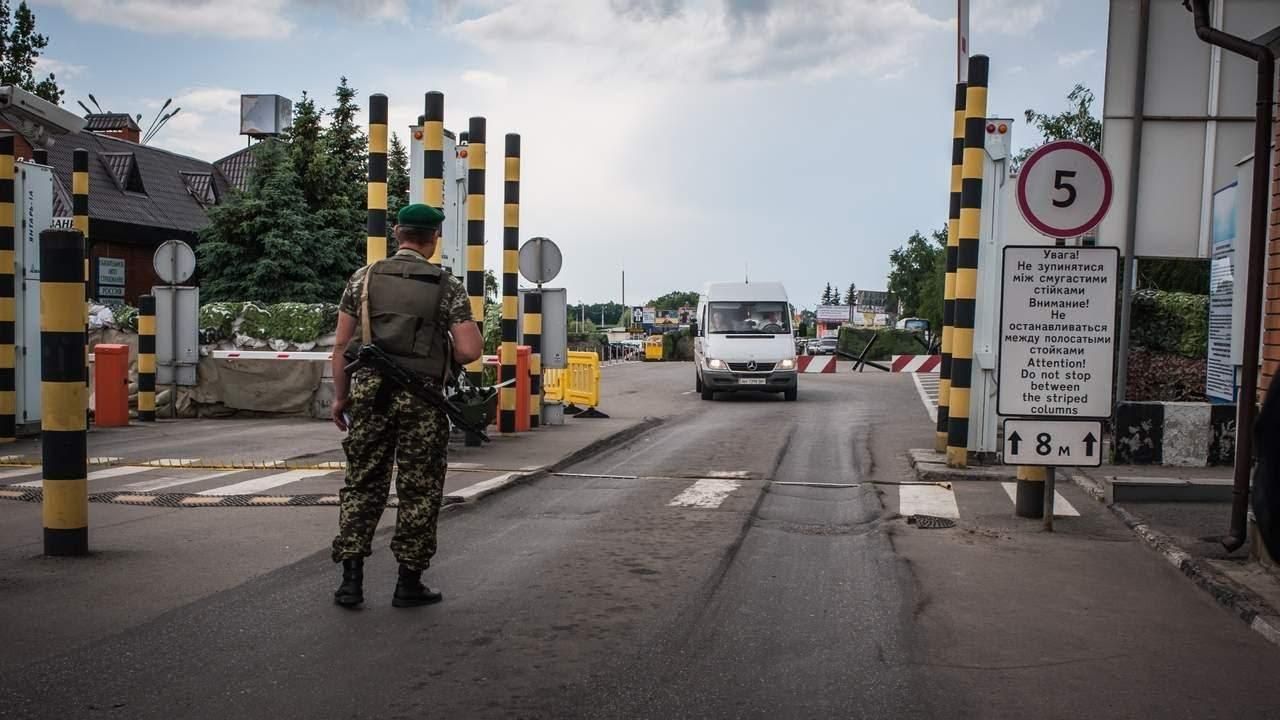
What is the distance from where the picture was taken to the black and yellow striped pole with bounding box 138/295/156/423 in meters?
17.5

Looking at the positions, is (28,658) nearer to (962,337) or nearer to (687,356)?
(962,337)

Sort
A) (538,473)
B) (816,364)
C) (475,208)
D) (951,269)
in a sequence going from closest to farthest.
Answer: (538,473), (951,269), (475,208), (816,364)

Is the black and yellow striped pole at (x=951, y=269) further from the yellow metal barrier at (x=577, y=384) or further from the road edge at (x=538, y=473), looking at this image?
the yellow metal barrier at (x=577, y=384)

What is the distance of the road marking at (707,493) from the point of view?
9457mm

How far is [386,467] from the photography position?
5777 millimetres

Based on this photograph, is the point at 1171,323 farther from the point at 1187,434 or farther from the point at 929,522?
the point at 929,522

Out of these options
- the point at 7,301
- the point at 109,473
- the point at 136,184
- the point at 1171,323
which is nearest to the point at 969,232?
the point at 1171,323

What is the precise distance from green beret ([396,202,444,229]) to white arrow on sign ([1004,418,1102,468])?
451 centimetres

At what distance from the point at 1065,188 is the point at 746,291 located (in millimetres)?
19011

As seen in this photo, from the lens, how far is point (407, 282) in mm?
5766

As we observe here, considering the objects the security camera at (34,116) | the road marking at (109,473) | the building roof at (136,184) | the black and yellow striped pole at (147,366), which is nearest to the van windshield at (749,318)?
the black and yellow striped pole at (147,366)

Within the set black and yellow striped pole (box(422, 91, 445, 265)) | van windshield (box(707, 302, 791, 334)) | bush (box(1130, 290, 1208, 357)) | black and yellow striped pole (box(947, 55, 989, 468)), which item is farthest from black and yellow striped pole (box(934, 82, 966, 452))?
van windshield (box(707, 302, 791, 334))

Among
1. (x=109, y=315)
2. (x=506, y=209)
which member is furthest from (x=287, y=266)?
(x=506, y=209)

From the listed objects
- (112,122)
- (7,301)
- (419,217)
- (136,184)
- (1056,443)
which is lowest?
(1056,443)
